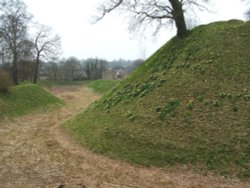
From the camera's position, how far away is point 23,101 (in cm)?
2536

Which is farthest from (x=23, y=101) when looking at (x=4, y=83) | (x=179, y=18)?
(x=179, y=18)

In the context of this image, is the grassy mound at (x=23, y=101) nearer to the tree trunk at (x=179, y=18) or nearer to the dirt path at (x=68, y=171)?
the dirt path at (x=68, y=171)

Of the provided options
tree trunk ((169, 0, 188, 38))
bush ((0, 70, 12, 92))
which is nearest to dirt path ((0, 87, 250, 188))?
tree trunk ((169, 0, 188, 38))

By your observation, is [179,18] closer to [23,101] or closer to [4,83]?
[23,101]

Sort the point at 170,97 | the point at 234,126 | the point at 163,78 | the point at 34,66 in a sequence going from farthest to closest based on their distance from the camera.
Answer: the point at 34,66, the point at 163,78, the point at 170,97, the point at 234,126

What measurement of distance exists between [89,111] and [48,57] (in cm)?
2832

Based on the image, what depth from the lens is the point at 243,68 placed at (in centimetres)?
1477

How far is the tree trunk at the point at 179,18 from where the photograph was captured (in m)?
18.6

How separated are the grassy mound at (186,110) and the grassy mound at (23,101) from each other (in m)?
5.85

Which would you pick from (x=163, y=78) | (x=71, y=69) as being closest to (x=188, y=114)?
(x=163, y=78)

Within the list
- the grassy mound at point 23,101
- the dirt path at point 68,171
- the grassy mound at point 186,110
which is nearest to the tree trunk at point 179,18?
the grassy mound at point 186,110

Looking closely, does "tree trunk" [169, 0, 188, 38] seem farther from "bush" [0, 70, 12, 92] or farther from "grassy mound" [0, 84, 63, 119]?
"bush" [0, 70, 12, 92]

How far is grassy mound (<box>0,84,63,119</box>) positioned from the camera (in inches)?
887

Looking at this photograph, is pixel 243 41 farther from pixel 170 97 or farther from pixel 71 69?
pixel 71 69
